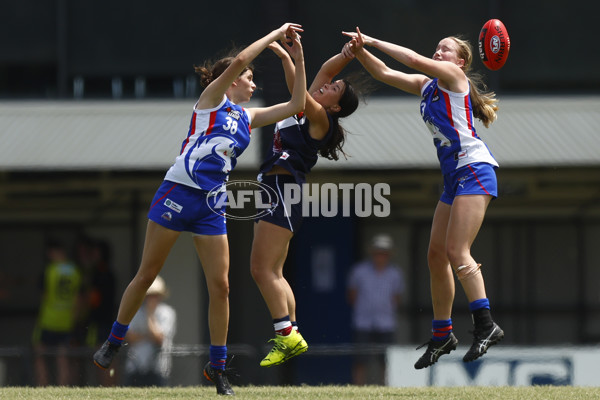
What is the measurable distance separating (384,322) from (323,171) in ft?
6.46

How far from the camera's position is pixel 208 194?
6965mm

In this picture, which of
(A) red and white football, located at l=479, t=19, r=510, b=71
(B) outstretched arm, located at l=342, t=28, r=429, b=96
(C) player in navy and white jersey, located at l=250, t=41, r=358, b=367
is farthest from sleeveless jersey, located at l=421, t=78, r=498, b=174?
(C) player in navy and white jersey, located at l=250, t=41, r=358, b=367

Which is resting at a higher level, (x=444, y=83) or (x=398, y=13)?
(x=398, y=13)

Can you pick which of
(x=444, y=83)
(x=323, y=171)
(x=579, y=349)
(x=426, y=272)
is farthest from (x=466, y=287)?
(x=426, y=272)

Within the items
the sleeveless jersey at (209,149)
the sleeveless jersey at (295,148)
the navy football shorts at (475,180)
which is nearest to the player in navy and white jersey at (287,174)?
the sleeveless jersey at (295,148)

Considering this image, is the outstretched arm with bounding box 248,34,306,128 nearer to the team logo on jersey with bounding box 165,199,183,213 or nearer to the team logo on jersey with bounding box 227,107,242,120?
the team logo on jersey with bounding box 227,107,242,120

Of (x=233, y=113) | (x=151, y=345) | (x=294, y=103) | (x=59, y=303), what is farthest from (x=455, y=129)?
(x=59, y=303)

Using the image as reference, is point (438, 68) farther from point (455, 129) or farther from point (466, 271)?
point (466, 271)

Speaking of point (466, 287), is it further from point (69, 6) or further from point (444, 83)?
point (69, 6)

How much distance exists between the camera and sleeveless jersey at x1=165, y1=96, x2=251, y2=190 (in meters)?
6.93

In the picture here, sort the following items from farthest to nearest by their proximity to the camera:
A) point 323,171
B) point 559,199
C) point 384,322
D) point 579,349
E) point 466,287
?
point 559,199, point 323,171, point 384,322, point 579,349, point 466,287

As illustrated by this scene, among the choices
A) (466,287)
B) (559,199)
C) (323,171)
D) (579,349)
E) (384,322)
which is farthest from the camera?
(559,199)

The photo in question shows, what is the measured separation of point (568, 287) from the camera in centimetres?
1400

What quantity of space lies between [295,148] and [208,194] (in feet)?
2.74
